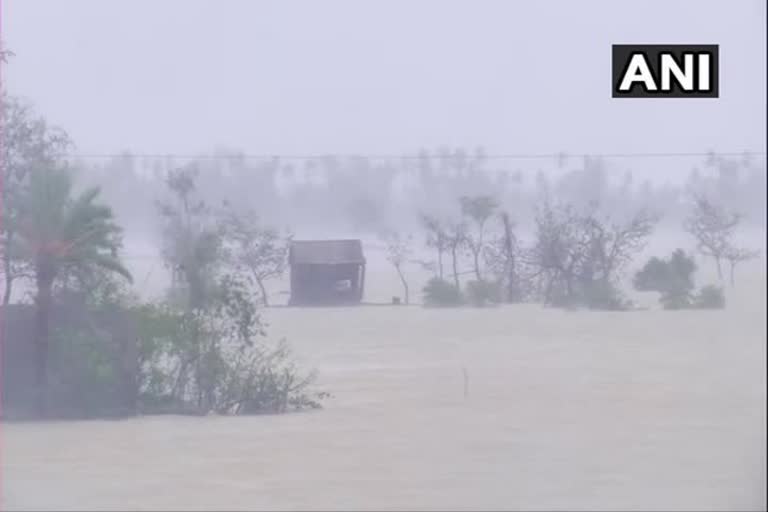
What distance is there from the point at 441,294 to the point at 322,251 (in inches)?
18.7

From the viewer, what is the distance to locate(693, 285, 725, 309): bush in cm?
473

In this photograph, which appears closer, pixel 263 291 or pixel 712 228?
pixel 263 291

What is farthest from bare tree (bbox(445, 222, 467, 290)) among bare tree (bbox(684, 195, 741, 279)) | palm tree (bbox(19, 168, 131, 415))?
palm tree (bbox(19, 168, 131, 415))

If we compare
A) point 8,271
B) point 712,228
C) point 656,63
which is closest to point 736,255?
point 712,228

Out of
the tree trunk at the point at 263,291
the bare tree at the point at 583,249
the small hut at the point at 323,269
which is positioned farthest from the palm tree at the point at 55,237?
the bare tree at the point at 583,249

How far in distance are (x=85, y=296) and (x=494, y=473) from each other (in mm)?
1658

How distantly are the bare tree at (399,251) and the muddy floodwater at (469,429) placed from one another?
13cm

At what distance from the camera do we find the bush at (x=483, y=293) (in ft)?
15.3

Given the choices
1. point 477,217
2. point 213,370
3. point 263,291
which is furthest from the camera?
point 213,370

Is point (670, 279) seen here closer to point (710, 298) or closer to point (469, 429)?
point (710, 298)

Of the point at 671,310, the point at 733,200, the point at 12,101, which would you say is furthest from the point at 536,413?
the point at 12,101

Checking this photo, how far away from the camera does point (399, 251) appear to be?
467 centimetres

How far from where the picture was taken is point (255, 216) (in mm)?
4609

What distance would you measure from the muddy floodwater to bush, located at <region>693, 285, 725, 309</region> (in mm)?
45
